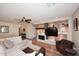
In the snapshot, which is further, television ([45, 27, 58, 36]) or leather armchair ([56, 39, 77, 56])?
television ([45, 27, 58, 36])

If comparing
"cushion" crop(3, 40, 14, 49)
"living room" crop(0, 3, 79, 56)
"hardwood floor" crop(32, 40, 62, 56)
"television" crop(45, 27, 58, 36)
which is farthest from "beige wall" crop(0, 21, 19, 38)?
"television" crop(45, 27, 58, 36)

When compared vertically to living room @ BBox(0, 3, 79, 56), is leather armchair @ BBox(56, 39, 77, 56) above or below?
below

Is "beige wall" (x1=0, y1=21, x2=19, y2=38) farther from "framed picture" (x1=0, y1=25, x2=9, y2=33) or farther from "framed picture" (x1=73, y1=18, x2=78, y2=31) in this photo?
"framed picture" (x1=73, y1=18, x2=78, y2=31)

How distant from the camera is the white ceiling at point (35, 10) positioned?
7.93 feet

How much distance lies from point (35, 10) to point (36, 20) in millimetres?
204

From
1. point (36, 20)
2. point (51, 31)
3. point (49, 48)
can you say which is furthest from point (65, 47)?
point (36, 20)

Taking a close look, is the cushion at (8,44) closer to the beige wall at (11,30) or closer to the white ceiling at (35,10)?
the beige wall at (11,30)

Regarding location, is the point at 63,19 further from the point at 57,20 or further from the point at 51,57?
the point at 51,57

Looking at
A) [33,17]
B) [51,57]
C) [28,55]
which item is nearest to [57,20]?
[33,17]

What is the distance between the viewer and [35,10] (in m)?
2.48

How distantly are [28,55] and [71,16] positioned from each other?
1094 mm

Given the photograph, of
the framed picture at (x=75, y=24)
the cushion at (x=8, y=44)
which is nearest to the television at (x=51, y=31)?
the framed picture at (x=75, y=24)

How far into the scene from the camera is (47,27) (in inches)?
101

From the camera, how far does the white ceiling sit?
95.1 inches
